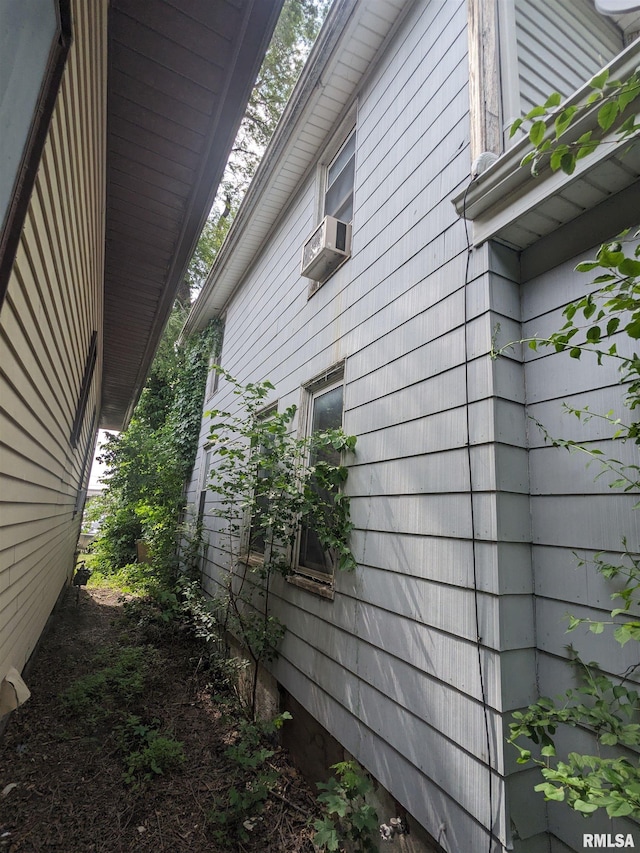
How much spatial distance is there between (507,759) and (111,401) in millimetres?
9482

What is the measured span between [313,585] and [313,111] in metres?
4.54

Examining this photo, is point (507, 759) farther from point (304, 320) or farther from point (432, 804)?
point (304, 320)

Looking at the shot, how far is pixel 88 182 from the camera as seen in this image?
2.52 meters

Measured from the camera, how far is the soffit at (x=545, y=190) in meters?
1.63

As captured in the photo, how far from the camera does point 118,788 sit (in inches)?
113

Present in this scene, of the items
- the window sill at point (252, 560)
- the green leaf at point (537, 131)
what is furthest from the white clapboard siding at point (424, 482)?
the green leaf at point (537, 131)

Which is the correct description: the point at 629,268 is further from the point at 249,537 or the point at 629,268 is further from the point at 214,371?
the point at 214,371

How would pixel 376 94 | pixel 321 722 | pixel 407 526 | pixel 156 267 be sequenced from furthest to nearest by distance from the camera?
pixel 156 267, pixel 376 94, pixel 321 722, pixel 407 526

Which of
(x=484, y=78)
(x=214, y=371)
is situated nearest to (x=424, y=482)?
(x=484, y=78)

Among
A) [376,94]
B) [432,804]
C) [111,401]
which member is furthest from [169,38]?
[111,401]

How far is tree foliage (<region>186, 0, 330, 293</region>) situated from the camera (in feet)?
27.1

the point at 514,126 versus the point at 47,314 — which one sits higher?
the point at 514,126

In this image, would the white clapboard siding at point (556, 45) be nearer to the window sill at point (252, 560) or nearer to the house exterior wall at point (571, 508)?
the house exterior wall at point (571, 508)

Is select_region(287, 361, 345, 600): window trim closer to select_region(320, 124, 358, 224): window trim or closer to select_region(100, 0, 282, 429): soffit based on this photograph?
select_region(320, 124, 358, 224): window trim
